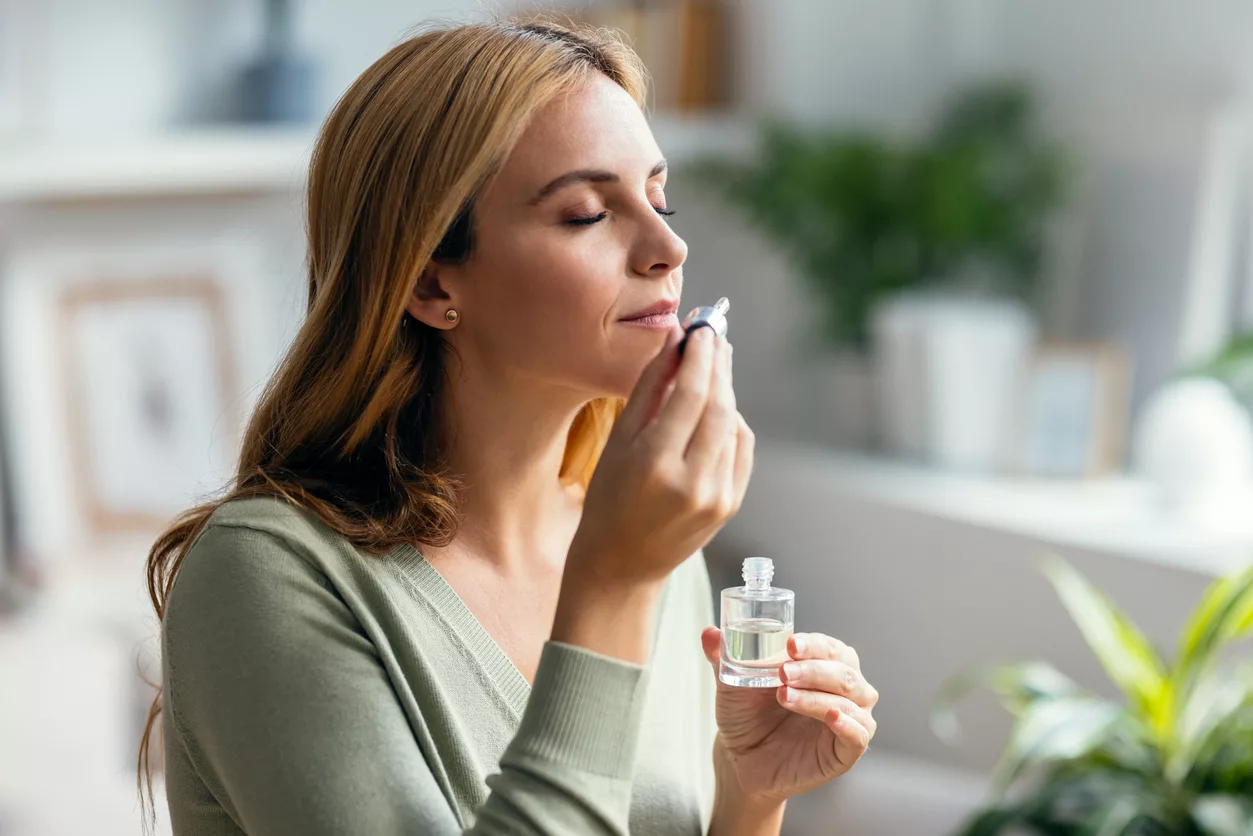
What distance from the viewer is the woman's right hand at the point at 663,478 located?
2.70 ft

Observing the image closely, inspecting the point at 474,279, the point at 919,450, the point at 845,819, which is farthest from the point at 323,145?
the point at 919,450

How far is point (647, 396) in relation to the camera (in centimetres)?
85

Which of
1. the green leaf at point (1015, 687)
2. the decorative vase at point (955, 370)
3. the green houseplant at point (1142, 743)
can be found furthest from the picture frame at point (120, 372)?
the green houseplant at point (1142, 743)

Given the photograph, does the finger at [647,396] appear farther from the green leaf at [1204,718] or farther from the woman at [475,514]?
the green leaf at [1204,718]

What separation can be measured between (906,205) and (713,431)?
1.99m

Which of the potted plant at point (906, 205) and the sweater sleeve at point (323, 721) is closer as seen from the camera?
the sweater sleeve at point (323, 721)

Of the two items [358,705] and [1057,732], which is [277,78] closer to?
[1057,732]

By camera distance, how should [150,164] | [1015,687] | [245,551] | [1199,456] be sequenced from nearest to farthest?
[245,551]
[1015,687]
[1199,456]
[150,164]

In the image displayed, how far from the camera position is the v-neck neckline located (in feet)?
3.34

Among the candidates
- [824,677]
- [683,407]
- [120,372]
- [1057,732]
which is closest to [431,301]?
[683,407]

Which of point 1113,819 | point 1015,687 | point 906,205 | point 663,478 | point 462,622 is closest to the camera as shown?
point 663,478

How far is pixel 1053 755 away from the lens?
1.84 m

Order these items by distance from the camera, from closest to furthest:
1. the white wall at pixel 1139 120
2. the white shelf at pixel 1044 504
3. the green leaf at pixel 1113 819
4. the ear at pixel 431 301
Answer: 1. the ear at pixel 431 301
2. the green leaf at pixel 1113 819
3. the white shelf at pixel 1044 504
4. the white wall at pixel 1139 120

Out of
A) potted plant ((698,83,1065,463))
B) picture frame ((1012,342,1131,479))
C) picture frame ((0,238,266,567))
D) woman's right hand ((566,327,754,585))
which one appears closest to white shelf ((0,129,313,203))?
picture frame ((0,238,266,567))
